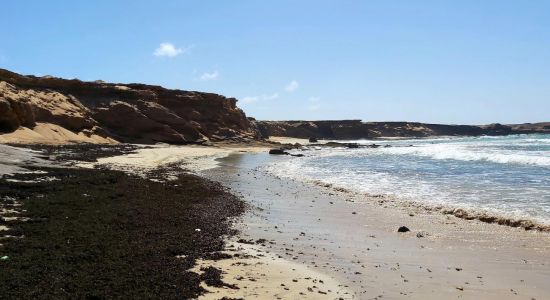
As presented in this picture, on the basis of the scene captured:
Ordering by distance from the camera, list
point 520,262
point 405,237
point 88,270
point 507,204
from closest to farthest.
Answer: point 88,270 < point 520,262 < point 405,237 < point 507,204

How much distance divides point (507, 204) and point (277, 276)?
1013 centimetres

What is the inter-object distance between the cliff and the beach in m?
97.0

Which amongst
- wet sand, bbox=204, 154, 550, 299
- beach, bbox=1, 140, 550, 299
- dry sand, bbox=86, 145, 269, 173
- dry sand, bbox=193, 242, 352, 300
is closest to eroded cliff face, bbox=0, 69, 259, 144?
dry sand, bbox=86, 145, 269, 173

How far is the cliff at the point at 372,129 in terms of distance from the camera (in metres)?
126

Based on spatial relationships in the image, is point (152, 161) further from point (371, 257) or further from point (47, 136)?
point (371, 257)

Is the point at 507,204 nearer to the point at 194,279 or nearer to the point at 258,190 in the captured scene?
the point at 258,190

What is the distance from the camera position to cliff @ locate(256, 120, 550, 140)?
126 meters

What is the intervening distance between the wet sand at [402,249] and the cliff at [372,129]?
9618 cm

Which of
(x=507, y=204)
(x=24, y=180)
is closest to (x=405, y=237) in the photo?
(x=507, y=204)

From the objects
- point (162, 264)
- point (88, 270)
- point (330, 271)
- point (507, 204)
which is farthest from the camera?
point (507, 204)

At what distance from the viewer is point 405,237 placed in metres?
10.0

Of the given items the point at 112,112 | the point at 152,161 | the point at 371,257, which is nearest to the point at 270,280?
the point at 371,257

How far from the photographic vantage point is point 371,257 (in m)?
8.17

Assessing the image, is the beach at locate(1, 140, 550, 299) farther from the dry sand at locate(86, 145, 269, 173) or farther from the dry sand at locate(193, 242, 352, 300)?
the dry sand at locate(86, 145, 269, 173)
